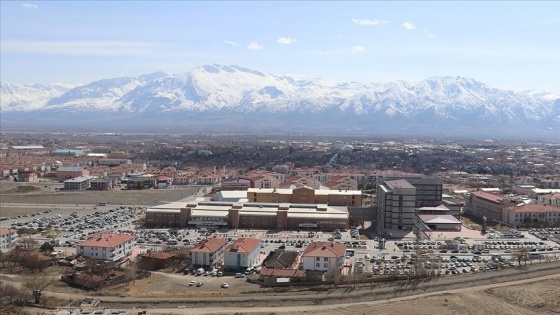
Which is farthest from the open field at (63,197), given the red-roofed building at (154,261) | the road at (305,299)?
the road at (305,299)

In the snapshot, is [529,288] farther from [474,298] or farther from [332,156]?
[332,156]

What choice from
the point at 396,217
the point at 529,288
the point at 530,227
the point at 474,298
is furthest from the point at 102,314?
the point at 530,227

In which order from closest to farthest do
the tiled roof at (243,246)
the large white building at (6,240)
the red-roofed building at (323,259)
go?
the red-roofed building at (323,259), the tiled roof at (243,246), the large white building at (6,240)

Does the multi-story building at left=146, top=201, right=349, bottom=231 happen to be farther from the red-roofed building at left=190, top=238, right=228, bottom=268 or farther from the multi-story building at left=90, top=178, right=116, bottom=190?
the multi-story building at left=90, top=178, right=116, bottom=190

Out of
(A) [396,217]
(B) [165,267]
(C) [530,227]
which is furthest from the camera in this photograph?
(C) [530,227]

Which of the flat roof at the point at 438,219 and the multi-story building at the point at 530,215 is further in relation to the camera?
the multi-story building at the point at 530,215

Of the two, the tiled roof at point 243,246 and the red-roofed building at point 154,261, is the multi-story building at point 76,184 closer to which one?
the red-roofed building at point 154,261
